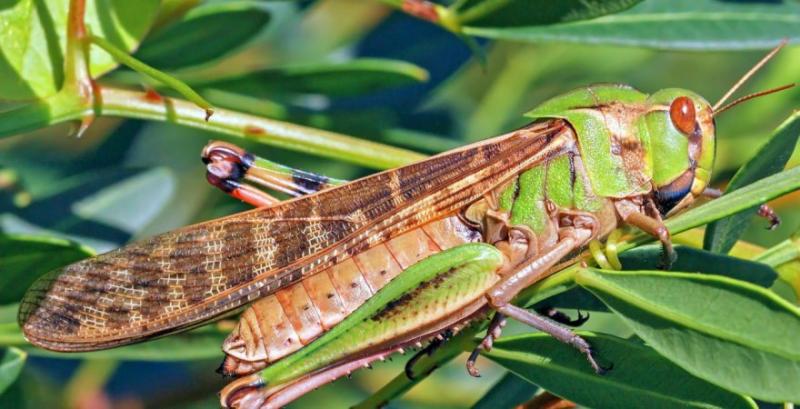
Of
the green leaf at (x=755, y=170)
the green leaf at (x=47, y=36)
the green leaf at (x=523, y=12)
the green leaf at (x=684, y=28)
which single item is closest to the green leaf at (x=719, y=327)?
the green leaf at (x=755, y=170)

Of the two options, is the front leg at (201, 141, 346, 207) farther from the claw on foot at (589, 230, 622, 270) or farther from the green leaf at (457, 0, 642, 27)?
the claw on foot at (589, 230, 622, 270)

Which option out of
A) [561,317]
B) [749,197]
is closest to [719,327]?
[749,197]

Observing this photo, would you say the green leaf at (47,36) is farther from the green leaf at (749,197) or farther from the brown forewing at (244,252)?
the green leaf at (749,197)

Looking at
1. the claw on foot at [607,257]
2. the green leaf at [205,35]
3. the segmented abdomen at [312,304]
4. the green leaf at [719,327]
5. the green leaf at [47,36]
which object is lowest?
the green leaf at [719,327]

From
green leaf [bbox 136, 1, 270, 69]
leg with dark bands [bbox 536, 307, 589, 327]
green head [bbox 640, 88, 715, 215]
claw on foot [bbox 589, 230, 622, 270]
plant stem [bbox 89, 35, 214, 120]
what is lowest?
claw on foot [bbox 589, 230, 622, 270]

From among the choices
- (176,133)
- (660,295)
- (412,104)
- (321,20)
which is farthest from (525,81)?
(660,295)

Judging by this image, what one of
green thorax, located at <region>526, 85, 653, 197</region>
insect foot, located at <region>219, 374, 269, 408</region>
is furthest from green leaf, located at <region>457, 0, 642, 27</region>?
insect foot, located at <region>219, 374, 269, 408</region>
